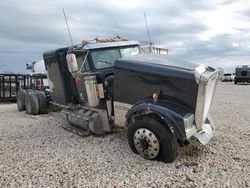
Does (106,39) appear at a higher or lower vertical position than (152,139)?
higher

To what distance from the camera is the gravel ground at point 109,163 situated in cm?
371

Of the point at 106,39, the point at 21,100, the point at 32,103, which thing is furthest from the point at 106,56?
the point at 21,100

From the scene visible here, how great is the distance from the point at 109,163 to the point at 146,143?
71cm

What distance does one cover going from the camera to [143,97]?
15.4 feet

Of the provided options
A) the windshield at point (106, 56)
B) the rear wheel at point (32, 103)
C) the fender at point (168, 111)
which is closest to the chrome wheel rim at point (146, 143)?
the fender at point (168, 111)

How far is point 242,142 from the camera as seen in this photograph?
552 cm

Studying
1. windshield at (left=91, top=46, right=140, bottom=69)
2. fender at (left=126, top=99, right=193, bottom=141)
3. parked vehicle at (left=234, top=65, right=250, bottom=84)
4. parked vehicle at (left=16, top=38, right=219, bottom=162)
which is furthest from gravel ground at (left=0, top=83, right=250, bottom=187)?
parked vehicle at (left=234, top=65, right=250, bottom=84)

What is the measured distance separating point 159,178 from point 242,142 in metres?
2.66

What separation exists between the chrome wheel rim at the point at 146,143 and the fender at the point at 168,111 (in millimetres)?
302

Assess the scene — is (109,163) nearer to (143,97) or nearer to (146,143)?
(146,143)

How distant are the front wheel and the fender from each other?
106 millimetres

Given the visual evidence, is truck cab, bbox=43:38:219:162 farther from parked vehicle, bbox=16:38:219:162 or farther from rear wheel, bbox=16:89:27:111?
rear wheel, bbox=16:89:27:111

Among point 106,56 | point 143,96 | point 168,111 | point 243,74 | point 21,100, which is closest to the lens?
point 168,111

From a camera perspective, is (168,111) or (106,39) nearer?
(168,111)
